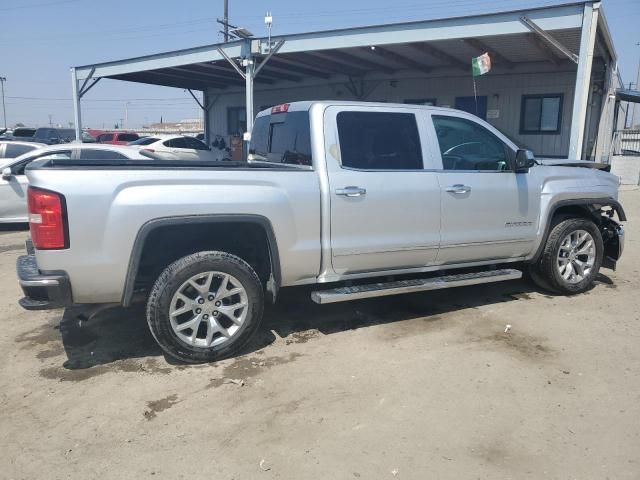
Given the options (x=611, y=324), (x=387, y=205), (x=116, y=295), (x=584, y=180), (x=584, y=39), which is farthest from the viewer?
(x=584, y=39)

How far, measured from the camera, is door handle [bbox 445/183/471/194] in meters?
4.70

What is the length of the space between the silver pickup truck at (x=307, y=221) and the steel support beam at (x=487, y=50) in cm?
822

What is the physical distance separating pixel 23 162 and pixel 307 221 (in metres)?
6.95

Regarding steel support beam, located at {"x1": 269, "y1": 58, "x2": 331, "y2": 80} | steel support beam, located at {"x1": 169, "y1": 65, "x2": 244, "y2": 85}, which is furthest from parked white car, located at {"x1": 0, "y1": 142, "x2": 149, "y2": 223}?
steel support beam, located at {"x1": 169, "y1": 65, "x2": 244, "y2": 85}

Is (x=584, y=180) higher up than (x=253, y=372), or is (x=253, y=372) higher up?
(x=584, y=180)

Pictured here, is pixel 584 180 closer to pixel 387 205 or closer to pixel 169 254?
pixel 387 205

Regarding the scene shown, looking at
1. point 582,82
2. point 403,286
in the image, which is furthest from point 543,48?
point 403,286

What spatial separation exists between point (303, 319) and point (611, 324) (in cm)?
285

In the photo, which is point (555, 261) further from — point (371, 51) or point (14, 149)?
point (371, 51)

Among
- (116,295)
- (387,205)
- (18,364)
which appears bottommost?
(18,364)

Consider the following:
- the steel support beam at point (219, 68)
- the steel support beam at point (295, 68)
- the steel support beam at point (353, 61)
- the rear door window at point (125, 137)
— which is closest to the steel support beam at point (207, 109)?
the rear door window at point (125, 137)

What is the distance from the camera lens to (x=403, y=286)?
180 inches

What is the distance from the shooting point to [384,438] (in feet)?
9.86

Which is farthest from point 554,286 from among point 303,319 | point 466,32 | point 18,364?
point 466,32
